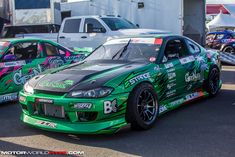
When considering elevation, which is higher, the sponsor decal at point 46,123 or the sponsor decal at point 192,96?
the sponsor decal at point 192,96

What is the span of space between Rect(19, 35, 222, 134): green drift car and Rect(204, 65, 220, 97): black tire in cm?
53

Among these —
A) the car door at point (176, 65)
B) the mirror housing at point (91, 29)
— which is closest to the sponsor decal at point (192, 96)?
the car door at point (176, 65)

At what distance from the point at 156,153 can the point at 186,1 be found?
1226 cm

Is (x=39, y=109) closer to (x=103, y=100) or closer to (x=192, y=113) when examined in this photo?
(x=103, y=100)

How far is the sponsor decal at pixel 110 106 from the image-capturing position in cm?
468

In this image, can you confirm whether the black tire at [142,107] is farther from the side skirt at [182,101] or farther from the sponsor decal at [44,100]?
the sponsor decal at [44,100]

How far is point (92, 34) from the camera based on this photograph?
39.7ft

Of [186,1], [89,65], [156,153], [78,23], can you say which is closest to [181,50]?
[89,65]

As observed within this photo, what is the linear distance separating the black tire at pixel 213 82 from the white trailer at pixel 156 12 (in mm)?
5494

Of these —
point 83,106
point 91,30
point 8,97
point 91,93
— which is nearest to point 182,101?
point 91,93

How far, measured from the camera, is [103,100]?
4668 mm

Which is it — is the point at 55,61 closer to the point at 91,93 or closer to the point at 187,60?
the point at 187,60

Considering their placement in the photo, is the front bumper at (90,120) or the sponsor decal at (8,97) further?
the sponsor decal at (8,97)

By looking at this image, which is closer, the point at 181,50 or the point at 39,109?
the point at 39,109
